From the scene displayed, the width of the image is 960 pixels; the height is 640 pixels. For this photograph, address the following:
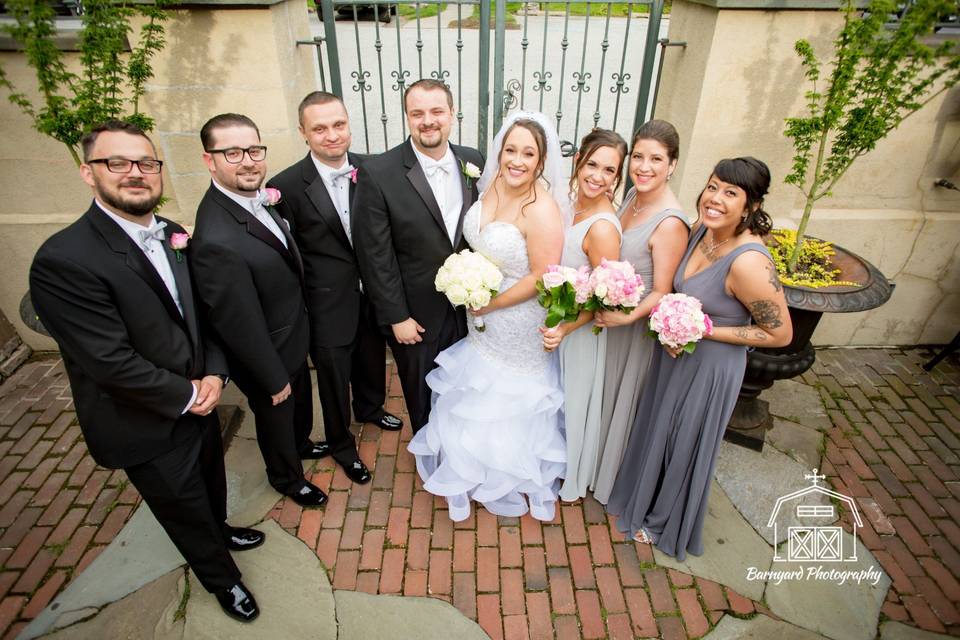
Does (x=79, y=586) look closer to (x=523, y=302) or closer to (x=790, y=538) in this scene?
(x=523, y=302)

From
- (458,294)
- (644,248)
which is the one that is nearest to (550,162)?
(644,248)

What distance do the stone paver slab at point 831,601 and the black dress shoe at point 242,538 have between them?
3279 mm

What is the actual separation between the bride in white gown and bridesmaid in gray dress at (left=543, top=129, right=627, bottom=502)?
0.10 metres

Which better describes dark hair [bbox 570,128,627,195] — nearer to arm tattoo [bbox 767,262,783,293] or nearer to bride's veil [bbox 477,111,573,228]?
bride's veil [bbox 477,111,573,228]

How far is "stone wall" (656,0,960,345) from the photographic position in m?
4.36

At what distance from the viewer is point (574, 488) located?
386 centimetres

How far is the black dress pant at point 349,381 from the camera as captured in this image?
3.80m

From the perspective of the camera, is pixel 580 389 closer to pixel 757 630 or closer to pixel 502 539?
pixel 502 539

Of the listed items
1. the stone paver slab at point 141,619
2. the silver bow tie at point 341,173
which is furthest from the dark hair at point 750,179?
the stone paver slab at point 141,619

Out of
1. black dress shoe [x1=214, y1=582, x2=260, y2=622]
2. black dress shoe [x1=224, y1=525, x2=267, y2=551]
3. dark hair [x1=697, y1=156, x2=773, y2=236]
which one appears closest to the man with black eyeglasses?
black dress shoe [x1=224, y1=525, x2=267, y2=551]

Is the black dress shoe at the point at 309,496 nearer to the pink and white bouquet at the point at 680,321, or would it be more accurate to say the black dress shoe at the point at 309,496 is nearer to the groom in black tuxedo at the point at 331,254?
the groom in black tuxedo at the point at 331,254

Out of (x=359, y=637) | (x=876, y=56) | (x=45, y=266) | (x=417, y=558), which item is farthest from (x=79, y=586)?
(x=876, y=56)

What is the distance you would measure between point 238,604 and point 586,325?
8.77ft

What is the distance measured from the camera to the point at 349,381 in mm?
4133
